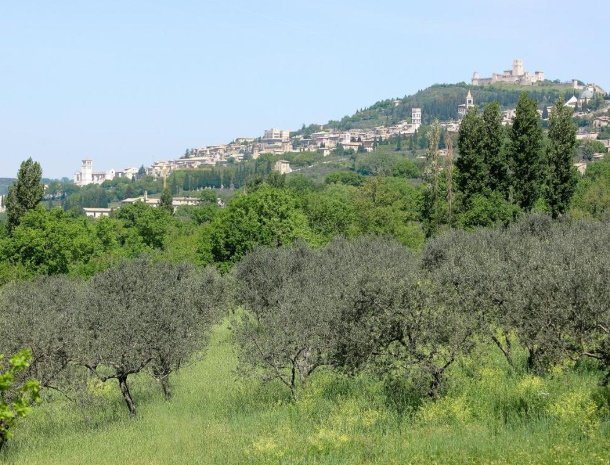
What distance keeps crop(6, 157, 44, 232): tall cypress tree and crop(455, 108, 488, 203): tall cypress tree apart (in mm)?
40013

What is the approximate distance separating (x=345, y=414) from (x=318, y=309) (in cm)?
529

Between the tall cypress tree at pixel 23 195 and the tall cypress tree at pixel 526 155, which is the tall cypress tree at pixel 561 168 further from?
the tall cypress tree at pixel 23 195

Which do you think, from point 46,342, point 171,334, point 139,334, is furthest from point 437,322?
point 46,342

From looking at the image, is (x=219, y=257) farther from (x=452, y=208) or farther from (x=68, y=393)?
(x=68, y=393)

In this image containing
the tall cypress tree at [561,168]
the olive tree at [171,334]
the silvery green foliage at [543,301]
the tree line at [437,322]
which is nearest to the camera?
the silvery green foliage at [543,301]

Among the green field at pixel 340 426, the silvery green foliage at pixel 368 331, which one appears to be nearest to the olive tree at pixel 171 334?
the green field at pixel 340 426

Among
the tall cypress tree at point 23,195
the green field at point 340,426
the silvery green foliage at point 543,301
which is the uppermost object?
the tall cypress tree at point 23,195

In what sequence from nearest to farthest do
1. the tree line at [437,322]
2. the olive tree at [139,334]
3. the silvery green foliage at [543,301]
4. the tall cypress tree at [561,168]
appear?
the silvery green foliage at [543,301] → the tree line at [437,322] → the olive tree at [139,334] → the tall cypress tree at [561,168]

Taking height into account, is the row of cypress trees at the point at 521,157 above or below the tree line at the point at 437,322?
above

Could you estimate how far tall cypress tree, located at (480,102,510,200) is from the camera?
67.8 metres

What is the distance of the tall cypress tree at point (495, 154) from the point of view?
2667 inches

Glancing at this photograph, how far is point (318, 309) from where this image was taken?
29.5 m

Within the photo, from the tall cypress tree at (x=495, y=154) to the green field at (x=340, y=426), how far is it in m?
40.2

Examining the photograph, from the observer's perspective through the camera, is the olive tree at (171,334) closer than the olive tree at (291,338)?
No
